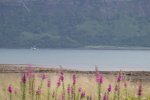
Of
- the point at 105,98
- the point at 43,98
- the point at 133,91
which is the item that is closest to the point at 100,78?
→ the point at 105,98

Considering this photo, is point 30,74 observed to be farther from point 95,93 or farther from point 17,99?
point 95,93

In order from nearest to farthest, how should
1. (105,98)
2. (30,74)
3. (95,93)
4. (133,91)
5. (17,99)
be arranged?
(105,98) → (30,74) → (17,99) → (95,93) → (133,91)

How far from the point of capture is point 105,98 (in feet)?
42.6

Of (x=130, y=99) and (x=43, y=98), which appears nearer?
(x=130, y=99)

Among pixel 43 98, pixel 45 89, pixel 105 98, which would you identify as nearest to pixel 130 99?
pixel 43 98

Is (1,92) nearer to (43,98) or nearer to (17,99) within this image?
(17,99)

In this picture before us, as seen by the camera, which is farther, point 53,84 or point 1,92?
point 53,84

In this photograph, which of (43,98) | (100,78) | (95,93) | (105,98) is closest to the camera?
(105,98)

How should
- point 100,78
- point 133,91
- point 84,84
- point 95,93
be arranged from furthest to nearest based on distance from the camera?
point 84,84, point 133,91, point 95,93, point 100,78

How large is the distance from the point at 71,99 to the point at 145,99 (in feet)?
24.2

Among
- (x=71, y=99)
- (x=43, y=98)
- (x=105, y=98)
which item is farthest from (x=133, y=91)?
(x=105, y=98)

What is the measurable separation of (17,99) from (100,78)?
885 cm

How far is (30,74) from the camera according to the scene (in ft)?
50.0

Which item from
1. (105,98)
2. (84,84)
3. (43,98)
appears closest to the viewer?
(105,98)
